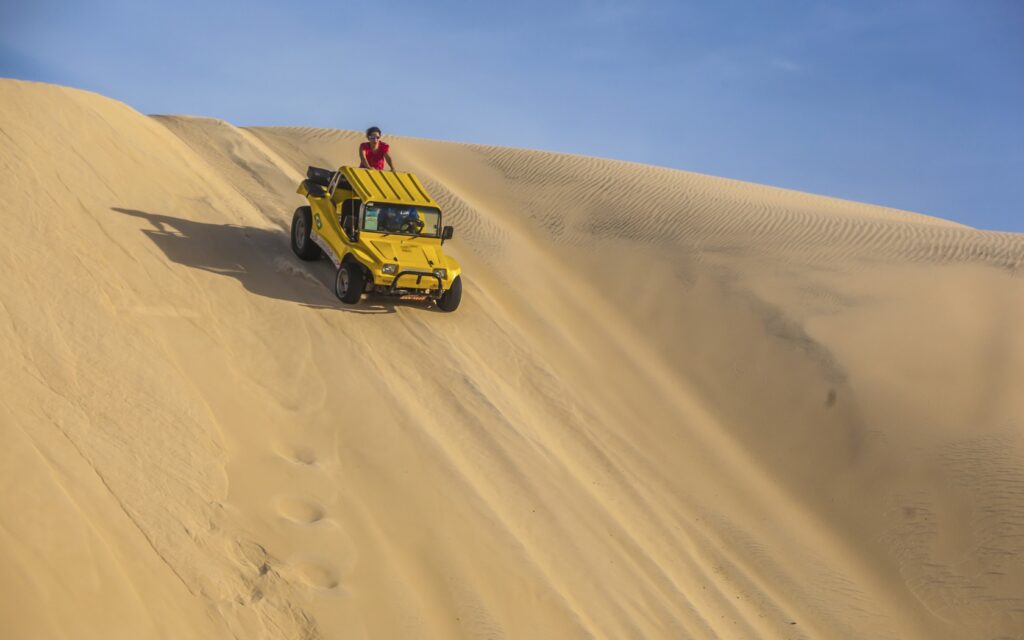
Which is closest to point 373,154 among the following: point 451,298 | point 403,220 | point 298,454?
point 403,220

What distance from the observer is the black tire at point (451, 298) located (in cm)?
1235

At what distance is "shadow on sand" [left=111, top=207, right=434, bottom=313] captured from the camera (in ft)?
37.6

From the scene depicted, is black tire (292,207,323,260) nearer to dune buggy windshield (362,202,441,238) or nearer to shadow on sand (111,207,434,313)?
shadow on sand (111,207,434,313)

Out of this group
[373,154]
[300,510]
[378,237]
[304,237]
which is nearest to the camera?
[300,510]

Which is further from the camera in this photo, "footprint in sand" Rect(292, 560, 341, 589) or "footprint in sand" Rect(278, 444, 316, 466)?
"footprint in sand" Rect(278, 444, 316, 466)

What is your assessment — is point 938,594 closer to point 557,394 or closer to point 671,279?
point 557,394

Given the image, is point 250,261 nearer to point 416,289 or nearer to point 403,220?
point 403,220

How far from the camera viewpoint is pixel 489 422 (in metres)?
10.2

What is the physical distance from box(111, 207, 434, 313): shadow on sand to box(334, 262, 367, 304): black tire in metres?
0.13

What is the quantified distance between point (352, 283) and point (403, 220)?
1.26m

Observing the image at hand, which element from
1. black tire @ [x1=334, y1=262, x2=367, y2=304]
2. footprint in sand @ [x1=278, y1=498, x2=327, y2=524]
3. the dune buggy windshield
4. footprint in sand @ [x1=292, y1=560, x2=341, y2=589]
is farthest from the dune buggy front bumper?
footprint in sand @ [x1=292, y1=560, x2=341, y2=589]

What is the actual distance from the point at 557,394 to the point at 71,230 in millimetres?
5839

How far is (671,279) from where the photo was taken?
49.8 ft

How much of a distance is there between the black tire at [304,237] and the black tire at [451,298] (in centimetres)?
196
